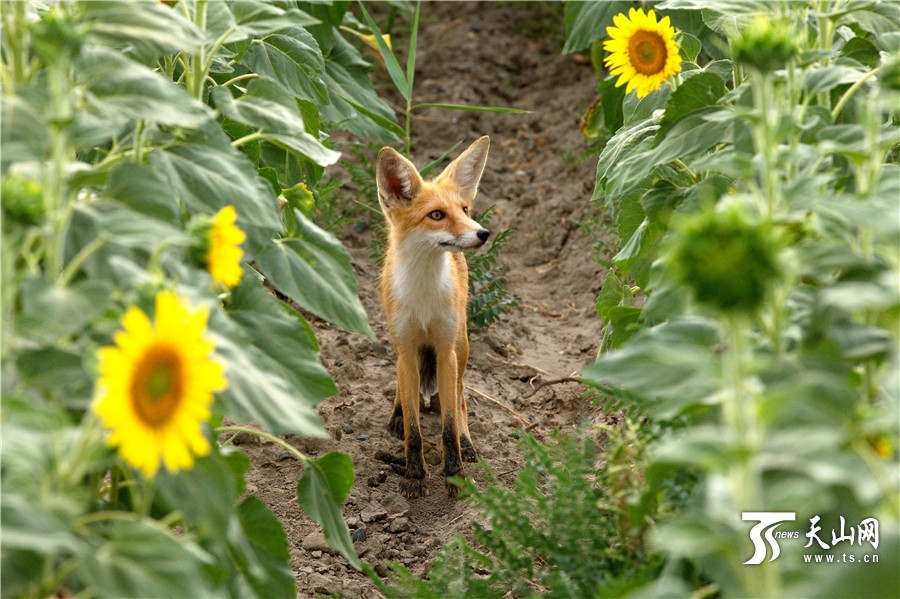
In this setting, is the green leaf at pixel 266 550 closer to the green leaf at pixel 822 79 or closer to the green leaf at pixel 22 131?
the green leaf at pixel 22 131

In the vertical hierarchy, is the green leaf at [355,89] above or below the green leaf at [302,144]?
below

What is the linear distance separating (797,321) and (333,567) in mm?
2357

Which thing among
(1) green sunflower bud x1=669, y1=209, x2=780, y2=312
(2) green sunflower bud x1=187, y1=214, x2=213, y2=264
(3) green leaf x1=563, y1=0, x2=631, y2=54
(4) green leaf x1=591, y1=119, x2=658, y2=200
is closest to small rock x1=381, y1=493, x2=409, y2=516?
(4) green leaf x1=591, y1=119, x2=658, y2=200

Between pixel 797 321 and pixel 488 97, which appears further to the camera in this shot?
pixel 488 97

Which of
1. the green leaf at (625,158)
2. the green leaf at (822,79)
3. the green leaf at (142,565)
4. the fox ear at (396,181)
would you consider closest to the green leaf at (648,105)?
the green leaf at (625,158)

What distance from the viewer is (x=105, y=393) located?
1720 millimetres

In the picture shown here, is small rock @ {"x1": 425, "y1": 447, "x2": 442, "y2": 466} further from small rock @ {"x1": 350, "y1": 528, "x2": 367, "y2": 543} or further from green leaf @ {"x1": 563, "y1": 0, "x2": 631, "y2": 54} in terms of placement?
green leaf @ {"x1": 563, "y1": 0, "x2": 631, "y2": 54}

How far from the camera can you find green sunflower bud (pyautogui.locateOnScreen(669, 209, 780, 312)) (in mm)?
1610

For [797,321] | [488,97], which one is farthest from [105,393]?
[488,97]

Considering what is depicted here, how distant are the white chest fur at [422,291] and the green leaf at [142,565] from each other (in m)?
3.22

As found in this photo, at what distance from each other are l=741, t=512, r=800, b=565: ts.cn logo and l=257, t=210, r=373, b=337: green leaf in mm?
1102

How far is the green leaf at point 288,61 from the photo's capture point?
3746 mm

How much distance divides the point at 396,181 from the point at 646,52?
1.99 meters

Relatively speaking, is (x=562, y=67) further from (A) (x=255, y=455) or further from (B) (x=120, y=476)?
(B) (x=120, y=476)
